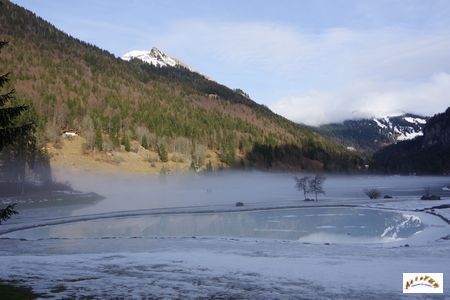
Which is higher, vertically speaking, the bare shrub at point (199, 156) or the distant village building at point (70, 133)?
the distant village building at point (70, 133)

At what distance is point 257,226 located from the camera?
5081cm

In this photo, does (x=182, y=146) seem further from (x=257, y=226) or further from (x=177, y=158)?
(x=257, y=226)

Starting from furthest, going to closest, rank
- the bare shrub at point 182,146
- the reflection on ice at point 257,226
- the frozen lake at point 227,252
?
the bare shrub at point 182,146, the reflection on ice at point 257,226, the frozen lake at point 227,252

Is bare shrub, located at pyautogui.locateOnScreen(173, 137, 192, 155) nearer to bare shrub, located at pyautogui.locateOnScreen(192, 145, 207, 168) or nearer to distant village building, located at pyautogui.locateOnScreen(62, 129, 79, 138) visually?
bare shrub, located at pyautogui.locateOnScreen(192, 145, 207, 168)

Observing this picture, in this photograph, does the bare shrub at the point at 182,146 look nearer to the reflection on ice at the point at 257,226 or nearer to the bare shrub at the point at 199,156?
the bare shrub at the point at 199,156

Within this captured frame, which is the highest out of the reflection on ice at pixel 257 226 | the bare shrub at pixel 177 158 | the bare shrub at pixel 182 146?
the bare shrub at pixel 182 146

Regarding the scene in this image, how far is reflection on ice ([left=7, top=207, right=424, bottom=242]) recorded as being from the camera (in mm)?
43469

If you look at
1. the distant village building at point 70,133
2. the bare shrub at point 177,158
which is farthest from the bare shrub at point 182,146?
the distant village building at point 70,133

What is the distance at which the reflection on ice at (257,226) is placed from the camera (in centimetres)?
4347

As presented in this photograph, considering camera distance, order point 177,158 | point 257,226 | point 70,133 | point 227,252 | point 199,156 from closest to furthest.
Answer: point 227,252 < point 257,226 < point 70,133 < point 177,158 < point 199,156

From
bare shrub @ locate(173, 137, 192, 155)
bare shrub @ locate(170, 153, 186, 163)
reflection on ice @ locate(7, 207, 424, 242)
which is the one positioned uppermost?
bare shrub @ locate(173, 137, 192, 155)

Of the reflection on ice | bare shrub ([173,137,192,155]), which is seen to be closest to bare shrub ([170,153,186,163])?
bare shrub ([173,137,192,155])

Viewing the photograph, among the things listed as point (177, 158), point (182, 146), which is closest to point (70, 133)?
point (177, 158)

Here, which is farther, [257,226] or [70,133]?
[70,133]
